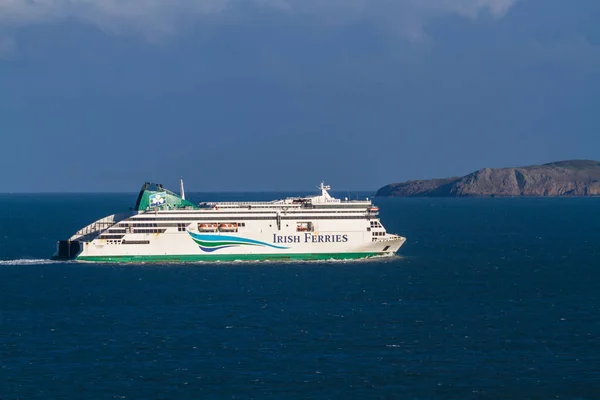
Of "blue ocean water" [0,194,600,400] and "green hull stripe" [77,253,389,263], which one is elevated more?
"green hull stripe" [77,253,389,263]

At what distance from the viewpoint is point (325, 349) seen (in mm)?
45188

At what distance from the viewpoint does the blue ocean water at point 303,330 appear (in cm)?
3933

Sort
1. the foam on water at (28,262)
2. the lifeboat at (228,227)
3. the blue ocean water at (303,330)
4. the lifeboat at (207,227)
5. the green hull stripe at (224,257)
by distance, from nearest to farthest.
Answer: the blue ocean water at (303,330) → the green hull stripe at (224,257) → the lifeboat at (207,227) → the lifeboat at (228,227) → the foam on water at (28,262)

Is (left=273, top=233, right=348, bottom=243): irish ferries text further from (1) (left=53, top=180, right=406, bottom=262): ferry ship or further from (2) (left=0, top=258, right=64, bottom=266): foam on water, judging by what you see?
(2) (left=0, top=258, right=64, bottom=266): foam on water

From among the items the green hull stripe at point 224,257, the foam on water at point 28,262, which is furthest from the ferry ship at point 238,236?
the foam on water at point 28,262

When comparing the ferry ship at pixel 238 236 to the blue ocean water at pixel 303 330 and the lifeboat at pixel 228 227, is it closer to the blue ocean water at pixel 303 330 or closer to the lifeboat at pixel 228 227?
the lifeboat at pixel 228 227

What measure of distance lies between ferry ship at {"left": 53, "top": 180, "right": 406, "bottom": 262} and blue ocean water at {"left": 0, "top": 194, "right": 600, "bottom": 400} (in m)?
1.98

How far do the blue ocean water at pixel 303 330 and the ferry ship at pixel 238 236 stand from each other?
1.98 m

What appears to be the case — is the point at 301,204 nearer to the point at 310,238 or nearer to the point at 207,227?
the point at 310,238

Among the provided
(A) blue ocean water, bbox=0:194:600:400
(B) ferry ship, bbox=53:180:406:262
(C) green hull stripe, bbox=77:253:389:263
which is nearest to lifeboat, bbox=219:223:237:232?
(B) ferry ship, bbox=53:180:406:262

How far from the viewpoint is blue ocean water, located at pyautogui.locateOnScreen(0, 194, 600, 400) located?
39.3 m

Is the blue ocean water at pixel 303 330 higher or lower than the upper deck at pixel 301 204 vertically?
lower

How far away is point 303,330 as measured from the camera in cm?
4969

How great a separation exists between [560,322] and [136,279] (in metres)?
32.8
